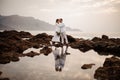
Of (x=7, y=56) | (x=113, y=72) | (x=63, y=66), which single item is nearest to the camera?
(x=113, y=72)

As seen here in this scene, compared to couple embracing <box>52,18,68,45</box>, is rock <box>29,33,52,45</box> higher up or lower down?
lower down

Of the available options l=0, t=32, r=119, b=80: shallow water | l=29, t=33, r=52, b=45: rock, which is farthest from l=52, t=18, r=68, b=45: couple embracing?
l=0, t=32, r=119, b=80: shallow water

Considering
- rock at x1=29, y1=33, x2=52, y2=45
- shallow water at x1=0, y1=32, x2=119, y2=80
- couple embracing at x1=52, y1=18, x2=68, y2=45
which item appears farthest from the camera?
rock at x1=29, y1=33, x2=52, y2=45

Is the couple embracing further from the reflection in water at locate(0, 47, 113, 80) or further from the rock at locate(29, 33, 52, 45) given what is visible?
the reflection in water at locate(0, 47, 113, 80)

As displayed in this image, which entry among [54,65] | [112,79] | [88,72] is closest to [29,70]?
[54,65]

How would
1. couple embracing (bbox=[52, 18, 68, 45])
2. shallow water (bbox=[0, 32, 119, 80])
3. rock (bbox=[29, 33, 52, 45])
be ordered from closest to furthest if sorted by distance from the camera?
shallow water (bbox=[0, 32, 119, 80]), couple embracing (bbox=[52, 18, 68, 45]), rock (bbox=[29, 33, 52, 45])

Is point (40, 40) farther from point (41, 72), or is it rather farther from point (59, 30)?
point (41, 72)

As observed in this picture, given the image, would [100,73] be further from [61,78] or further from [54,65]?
[54,65]

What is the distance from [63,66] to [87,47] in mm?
7063

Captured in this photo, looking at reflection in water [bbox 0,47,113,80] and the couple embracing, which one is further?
the couple embracing

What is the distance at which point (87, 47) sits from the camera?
15578mm

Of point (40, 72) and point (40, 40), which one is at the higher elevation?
point (40, 40)

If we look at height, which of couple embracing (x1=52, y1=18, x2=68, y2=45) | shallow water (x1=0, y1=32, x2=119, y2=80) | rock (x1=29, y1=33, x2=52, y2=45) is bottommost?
shallow water (x1=0, y1=32, x2=119, y2=80)

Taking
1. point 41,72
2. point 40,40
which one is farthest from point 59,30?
point 41,72
